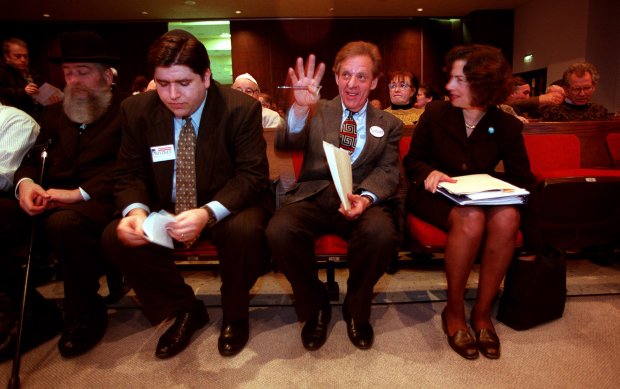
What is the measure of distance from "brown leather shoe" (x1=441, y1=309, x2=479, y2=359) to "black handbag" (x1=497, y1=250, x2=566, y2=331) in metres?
0.31

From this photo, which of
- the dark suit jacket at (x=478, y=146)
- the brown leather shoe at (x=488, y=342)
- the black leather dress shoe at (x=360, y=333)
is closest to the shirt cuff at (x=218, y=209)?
the black leather dress shoe at (x=360, y=333)

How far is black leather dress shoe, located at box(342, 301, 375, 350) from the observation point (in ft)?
6.15

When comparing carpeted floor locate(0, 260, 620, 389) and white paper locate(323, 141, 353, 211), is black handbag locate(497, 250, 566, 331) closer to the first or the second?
carpeted floor locate(0, 260, 620, 389)

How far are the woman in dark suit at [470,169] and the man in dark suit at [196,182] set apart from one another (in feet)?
2.87

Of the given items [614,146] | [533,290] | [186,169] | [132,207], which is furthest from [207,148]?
[614,146]

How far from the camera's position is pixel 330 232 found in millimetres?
1983

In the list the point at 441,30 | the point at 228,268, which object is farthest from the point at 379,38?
the point at 228,268

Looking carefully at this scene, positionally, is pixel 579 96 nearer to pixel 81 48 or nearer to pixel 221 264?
pixel 221 264

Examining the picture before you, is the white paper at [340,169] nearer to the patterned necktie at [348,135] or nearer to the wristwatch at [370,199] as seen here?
the wristwatch at [370,199]

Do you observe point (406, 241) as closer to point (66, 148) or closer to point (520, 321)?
point (520, 321)

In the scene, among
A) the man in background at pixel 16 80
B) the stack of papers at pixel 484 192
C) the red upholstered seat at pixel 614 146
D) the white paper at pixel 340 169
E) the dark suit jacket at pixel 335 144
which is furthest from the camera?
the man in background at pixel 16 80

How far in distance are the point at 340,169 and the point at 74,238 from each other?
1293mm

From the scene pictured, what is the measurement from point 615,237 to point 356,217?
153 centimetres

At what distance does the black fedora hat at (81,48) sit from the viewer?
212 cm
